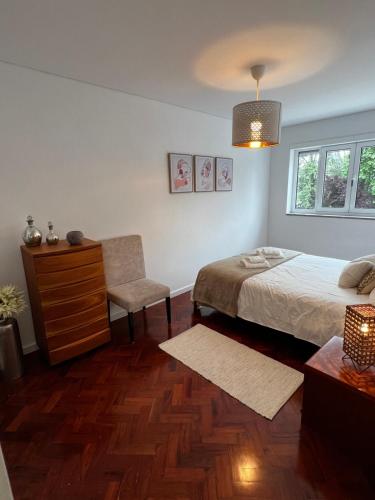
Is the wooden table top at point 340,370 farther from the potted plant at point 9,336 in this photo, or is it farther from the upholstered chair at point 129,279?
the potted plant at point 9,336

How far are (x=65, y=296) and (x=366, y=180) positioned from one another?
13.9 ft

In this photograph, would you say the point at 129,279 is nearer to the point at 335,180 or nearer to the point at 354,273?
the point at 354,273

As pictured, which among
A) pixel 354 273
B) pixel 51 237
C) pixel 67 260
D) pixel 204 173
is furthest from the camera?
pixel 204 173

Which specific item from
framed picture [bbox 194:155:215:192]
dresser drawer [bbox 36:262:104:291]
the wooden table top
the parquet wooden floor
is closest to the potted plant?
the parquet wooden floor

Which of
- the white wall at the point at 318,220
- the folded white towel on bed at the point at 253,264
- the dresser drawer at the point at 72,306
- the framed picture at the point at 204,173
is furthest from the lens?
the white wall at the point at 318,220

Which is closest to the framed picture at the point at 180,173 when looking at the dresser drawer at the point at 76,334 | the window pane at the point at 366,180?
the dresser drawer at the point at 76,334

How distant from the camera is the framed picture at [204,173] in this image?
3467 mm

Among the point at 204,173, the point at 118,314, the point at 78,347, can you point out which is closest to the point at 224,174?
the point at 204,173

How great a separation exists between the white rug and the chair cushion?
44cm

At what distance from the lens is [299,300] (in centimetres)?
221

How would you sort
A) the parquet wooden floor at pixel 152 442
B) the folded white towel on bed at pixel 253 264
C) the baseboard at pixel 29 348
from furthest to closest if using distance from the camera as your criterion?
the folded white towel on bed at pixel 253 264 < the baseboard at pixel 29 348 < the parquet wooden floor at pixel 152 442

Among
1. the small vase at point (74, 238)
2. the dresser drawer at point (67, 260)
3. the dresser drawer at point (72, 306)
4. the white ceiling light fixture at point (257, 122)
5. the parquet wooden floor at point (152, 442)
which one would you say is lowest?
the parquet wooden floor at point (152, 442)

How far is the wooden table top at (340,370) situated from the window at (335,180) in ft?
10.0

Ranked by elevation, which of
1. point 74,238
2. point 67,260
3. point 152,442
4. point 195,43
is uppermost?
point 195,43
